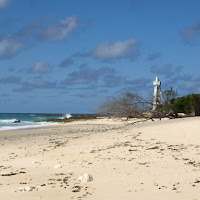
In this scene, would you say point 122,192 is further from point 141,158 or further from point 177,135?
point 177,135

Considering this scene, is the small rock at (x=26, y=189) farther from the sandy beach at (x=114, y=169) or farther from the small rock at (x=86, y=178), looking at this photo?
the small rock at (x=86, y=178)

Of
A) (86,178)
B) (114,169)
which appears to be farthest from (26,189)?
(114,169)

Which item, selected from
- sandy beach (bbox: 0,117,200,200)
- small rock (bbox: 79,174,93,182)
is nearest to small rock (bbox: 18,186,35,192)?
sandy beach (bbox: 0,117,200,200)

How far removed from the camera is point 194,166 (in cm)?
793

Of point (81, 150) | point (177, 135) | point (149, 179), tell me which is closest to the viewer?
point (149, 179)

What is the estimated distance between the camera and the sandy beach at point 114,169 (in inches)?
234

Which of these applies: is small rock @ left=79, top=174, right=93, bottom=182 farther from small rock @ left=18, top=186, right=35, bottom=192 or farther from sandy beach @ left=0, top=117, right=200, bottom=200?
small rock @ left=18, top=186, right=35, bottom=192

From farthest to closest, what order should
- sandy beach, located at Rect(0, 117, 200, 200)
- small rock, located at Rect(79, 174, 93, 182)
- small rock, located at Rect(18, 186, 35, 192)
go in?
small rock, located at Rect(79, 174, 93, 182), small rock, located at Rect(18, 186, 35, 192), sandy beach, located at Rect(0, 117, 200, 200)

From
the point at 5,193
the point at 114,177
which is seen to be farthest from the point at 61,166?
the point at 5,193

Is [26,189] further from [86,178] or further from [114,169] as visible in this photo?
[114,169]

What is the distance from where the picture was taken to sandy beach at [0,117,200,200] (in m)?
5.94

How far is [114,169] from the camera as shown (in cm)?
807

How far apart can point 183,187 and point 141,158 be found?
307 cm

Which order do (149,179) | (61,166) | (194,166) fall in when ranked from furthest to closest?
(61,166) → (194,166) → (149,179)
